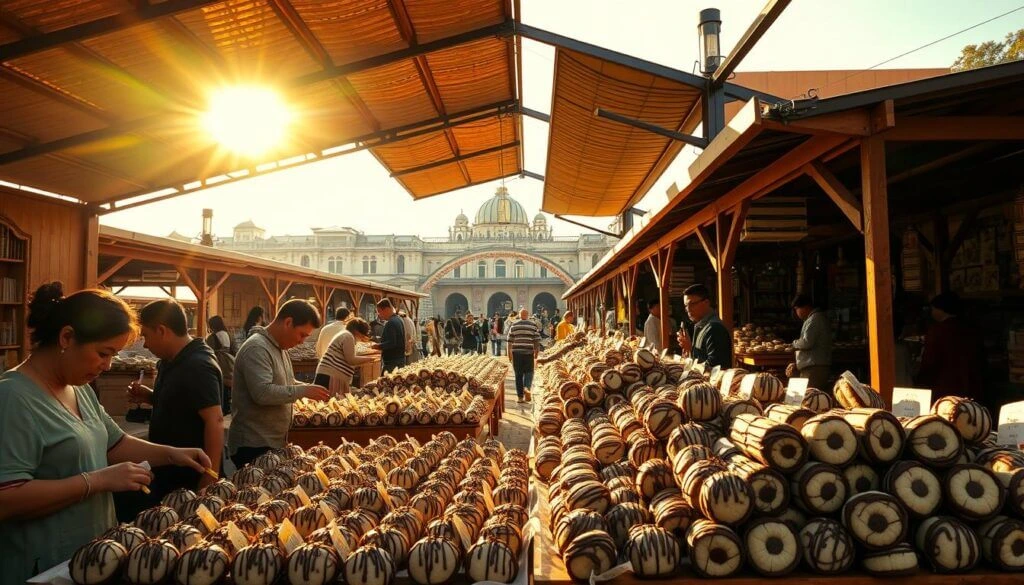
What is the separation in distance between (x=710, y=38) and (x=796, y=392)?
7.88 m

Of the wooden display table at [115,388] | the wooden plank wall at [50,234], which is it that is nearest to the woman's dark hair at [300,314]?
the wooden plank wall at [50,234]

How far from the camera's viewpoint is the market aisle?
27.9 ft

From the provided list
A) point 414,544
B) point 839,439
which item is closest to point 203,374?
point 414,544

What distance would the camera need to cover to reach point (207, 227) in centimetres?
2031

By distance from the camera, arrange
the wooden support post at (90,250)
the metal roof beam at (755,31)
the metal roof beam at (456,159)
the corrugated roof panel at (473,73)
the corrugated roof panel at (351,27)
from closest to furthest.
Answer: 1. the corrugated roof panel at (351,27)
2. the metal roof beam at (755,31)
3. the corrugated roof panel at (473,73)
4. the wooden support post at (90,250)
5. the metal roof beam at (456,159)

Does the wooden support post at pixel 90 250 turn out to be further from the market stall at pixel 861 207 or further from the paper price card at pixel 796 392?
the paper price card at pixel 796 392

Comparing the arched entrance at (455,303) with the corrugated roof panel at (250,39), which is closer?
the corrugated roof panel at (250,39)

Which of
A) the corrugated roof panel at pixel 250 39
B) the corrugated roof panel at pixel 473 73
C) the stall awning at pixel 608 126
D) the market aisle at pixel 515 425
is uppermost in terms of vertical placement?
the corrugated roof panel at pixel 473 73

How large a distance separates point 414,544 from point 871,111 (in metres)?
2.94

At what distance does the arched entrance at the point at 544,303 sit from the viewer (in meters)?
71.7

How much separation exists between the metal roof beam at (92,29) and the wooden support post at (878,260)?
4490mm

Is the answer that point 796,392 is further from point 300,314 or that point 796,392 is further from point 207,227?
point 207,227

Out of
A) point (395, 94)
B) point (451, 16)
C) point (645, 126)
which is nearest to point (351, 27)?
point (451, 16)

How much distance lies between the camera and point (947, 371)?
508cm
